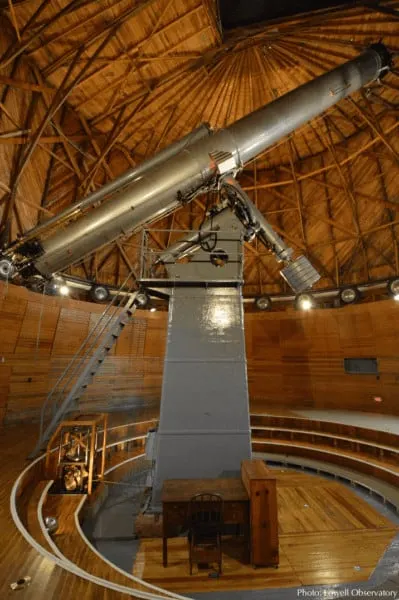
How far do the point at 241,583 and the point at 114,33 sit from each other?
1121cm

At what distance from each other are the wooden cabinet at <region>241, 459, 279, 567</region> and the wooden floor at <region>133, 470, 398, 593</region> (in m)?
0.19

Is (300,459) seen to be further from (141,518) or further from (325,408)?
(141,518)

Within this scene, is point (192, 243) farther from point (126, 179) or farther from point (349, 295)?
point (349, 295)

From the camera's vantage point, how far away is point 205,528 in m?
4.15

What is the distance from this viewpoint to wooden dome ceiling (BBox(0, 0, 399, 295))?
758cm

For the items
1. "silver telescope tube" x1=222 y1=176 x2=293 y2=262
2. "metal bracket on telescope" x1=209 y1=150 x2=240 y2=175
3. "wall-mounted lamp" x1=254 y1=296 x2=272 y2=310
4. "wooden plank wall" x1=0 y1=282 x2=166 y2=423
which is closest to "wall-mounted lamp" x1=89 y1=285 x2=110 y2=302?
"wooden plank wall" x1=0 y1=282 x2=166 y2=423

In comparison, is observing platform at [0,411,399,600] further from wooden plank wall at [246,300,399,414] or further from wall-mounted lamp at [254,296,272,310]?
wall-mounted lamp at [254,296,272,310]

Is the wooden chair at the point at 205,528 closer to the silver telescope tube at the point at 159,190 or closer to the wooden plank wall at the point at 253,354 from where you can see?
the silver telescope tube at the point at 159,190

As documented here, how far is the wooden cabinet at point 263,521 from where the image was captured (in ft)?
14.0

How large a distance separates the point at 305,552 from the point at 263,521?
3.84 feet

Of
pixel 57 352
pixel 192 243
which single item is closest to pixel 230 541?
pixel 192 243

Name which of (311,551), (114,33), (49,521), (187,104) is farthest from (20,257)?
(187,104)

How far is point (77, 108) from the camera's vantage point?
1004 cm

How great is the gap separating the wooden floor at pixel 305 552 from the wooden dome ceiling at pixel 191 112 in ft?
29.8
